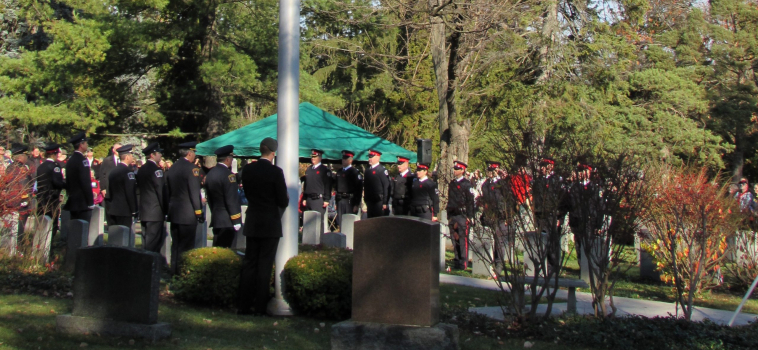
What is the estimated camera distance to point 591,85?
1027 inches

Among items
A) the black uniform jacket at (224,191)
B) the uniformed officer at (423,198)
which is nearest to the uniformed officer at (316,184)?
the uniformed officer at (423,198)

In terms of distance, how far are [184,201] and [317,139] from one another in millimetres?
6301

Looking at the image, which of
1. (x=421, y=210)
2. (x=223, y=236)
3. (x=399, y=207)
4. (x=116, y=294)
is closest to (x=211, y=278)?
(x=116, y=294)

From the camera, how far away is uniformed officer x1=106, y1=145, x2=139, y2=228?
38.0 ft

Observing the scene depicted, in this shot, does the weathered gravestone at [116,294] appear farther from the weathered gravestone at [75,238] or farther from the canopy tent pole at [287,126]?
the weathered gravestone at [75,238]

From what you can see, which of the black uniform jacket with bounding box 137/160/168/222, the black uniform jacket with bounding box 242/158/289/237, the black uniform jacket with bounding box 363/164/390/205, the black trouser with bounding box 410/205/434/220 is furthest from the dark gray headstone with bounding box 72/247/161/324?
the black uniform jacket with bounding box 363/164/390/205

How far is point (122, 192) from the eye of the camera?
11.8 meters

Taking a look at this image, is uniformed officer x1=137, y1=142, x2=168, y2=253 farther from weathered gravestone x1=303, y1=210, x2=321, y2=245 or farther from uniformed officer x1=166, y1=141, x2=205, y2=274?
weathered gravestone x1=303, y1=210, x2=321, y2=245

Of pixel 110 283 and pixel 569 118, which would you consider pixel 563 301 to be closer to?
pixel 110 283

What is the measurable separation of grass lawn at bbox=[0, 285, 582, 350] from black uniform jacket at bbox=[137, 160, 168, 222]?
238cm

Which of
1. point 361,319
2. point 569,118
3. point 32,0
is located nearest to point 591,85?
point 569,118

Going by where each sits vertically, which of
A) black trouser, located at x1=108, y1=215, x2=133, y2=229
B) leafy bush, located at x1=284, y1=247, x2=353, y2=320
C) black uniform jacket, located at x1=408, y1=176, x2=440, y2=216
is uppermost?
black uniform jacket, located at x1=408, y1=176, x2=440, y2=216

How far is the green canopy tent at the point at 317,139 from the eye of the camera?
1617 centimetres

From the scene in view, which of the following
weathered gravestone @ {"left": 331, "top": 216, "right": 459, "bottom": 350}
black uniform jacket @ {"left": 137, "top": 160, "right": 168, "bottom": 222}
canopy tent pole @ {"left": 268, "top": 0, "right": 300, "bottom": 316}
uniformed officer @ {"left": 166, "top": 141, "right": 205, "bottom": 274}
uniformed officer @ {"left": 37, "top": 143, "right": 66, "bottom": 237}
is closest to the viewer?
weathered gravestone @ {"left": 331, "top": 216, "right": 459, "bottom": 350}
